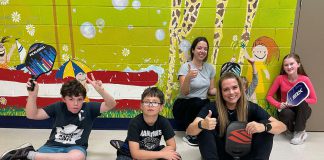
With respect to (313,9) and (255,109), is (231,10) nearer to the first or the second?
(313,9)

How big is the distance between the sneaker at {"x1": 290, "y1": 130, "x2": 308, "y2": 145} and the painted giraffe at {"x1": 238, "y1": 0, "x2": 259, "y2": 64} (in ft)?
3.11

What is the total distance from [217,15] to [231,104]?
1035 millimetres

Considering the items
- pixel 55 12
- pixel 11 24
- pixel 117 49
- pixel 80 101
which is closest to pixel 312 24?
pixel 117 49

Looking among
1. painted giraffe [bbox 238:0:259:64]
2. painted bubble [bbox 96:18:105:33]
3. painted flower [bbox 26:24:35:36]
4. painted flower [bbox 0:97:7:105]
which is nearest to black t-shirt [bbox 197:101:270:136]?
painted giraffe [bbox 238:0:259:64]

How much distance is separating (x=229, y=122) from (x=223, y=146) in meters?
0.20

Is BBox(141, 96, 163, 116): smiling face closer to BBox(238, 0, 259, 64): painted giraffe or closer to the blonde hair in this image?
the blonde hair

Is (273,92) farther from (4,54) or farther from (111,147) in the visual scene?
(4,54)

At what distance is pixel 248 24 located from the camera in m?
3.10

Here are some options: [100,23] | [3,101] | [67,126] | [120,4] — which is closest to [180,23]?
[120,4]

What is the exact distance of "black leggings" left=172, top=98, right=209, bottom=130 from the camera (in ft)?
10.2

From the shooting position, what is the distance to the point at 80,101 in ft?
8.15

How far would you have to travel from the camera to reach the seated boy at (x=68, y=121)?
2.42 m

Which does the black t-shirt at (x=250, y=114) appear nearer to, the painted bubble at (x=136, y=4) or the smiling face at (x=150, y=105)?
the smiling face at (x=150, y=105)

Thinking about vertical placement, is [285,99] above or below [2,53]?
below
